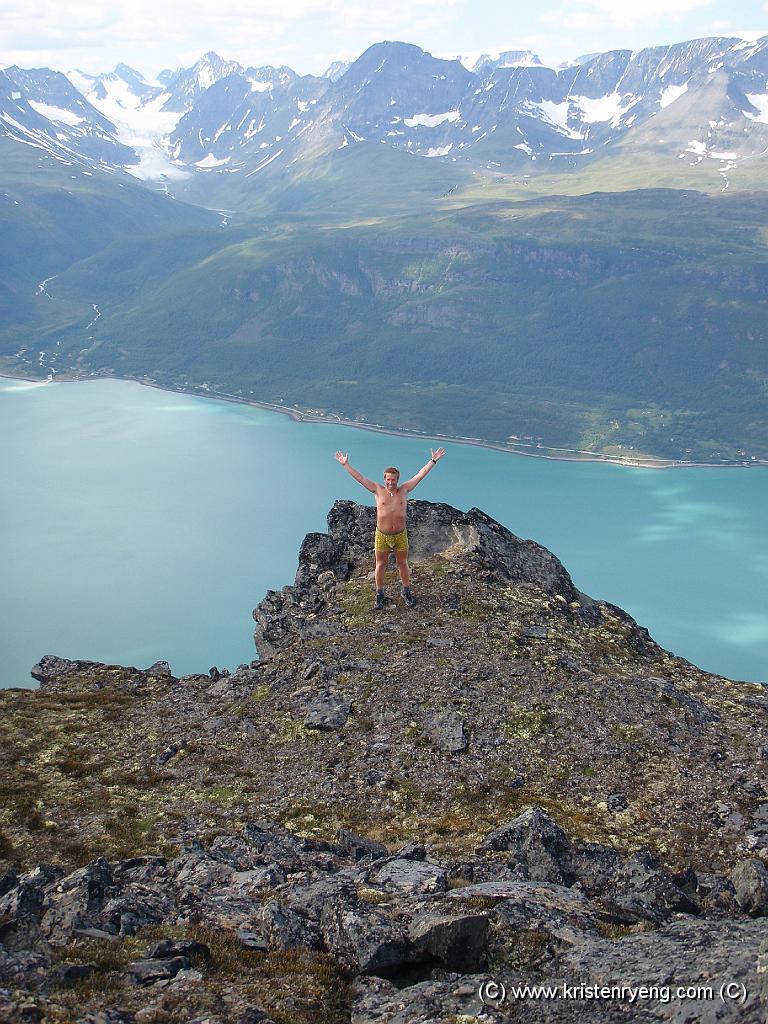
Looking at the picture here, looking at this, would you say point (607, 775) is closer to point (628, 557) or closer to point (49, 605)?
point (49, 605)

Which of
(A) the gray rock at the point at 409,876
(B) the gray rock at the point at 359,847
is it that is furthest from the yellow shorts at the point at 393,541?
(A) the gray rock at the point at 409,876

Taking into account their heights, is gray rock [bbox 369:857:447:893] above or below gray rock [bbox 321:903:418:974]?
above

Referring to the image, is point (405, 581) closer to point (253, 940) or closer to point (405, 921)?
point (405, 921)

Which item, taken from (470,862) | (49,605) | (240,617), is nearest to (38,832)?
(470,862)

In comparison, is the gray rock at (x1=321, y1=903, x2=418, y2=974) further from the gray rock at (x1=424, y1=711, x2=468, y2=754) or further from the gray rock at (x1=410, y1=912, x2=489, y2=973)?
the gray rock at (x1=424, y1=711, x2=468, y2=754)

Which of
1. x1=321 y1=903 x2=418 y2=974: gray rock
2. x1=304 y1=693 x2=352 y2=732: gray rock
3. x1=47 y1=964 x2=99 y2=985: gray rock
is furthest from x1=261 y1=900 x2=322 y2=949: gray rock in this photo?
x1=304 y1=693 x2=352 y2=732: gray rock

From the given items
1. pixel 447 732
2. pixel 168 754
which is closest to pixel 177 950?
pixel 168 754
